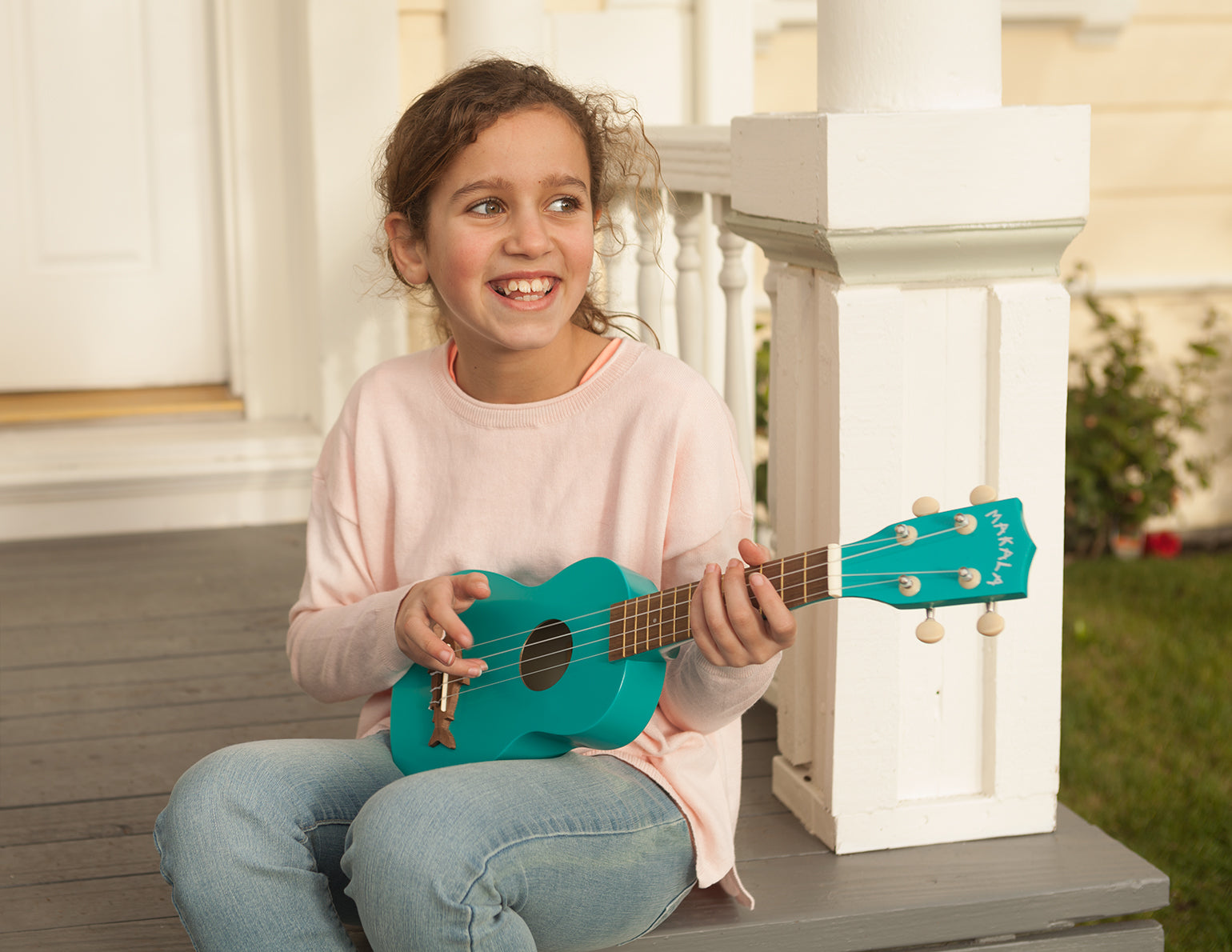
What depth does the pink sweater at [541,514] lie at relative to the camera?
1.45m

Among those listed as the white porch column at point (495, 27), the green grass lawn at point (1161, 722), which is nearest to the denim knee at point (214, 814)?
the green grass lawn at point (1161, 722)

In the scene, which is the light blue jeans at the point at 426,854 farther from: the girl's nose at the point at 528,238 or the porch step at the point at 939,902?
the girl's nose at the point at 528,238

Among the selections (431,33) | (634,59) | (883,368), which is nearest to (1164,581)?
(634,59)

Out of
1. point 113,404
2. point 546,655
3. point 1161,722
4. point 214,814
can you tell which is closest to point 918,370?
point 546,655

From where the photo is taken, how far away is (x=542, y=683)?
1419 millimetres

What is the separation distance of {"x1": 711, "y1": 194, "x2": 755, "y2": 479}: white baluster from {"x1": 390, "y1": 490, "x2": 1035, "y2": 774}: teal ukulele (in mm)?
834

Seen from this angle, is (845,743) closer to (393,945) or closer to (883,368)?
(883,368)

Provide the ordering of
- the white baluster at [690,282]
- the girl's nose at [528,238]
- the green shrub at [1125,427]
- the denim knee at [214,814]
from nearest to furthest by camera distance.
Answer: the denim knee at [214,814], the girl's nose at [528,238], the white baluster at [690,282], the green shrub at [1125,427]

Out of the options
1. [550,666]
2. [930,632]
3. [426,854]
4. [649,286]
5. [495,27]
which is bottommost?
[426,854]

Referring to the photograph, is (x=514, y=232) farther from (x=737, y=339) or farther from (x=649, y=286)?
(x=649, y=286)

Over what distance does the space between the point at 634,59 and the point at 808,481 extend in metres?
1.85

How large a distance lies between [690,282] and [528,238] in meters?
1.01

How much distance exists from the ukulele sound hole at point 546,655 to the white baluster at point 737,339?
831 mm

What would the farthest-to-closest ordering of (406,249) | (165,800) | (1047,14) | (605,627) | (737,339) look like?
(1047,14) < (737,339) < (165,800) < (406,249) < (605,627)
